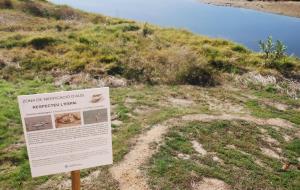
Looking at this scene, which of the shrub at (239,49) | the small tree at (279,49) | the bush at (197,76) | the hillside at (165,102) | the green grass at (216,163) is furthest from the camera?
the shrub at (239,49)

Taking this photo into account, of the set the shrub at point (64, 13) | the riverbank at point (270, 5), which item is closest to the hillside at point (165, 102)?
the shrub at point (64, 13)

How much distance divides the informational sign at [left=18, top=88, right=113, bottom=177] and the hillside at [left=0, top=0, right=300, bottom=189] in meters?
3.52

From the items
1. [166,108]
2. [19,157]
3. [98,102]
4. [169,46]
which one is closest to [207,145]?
[166,108]

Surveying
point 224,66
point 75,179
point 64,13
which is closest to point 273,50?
point 224,66

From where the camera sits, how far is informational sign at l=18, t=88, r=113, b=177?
7.56 m

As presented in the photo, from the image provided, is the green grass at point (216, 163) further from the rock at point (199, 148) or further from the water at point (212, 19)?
the water at point (212, 19)

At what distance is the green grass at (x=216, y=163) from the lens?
38.7ft

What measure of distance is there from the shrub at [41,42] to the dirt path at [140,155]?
13.1 meters

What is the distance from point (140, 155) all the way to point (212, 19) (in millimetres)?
55056

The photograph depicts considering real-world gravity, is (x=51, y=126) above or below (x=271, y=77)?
above

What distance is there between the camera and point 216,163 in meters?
12.8

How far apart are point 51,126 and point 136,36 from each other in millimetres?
23104

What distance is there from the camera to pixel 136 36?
30328 millimetres

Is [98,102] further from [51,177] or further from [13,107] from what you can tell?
[13,107]
